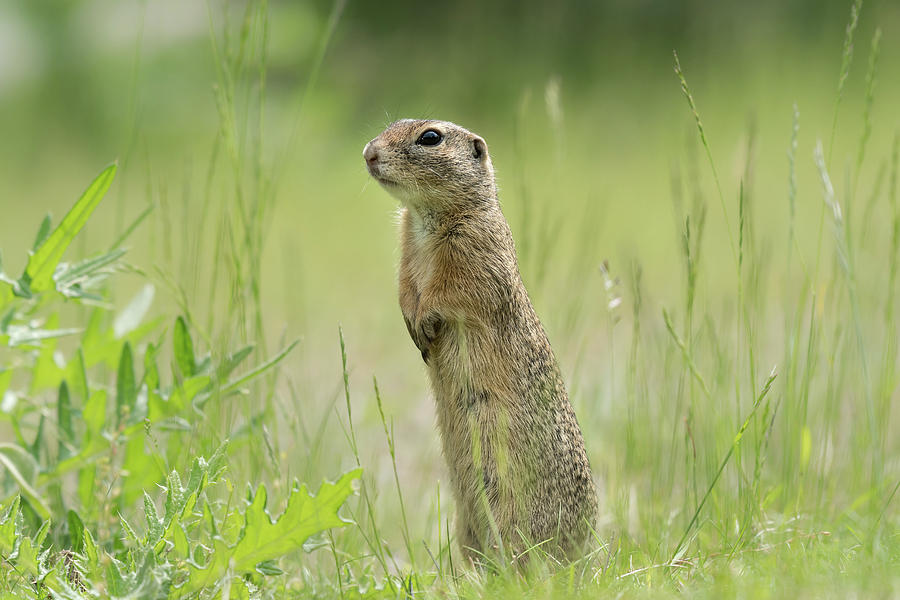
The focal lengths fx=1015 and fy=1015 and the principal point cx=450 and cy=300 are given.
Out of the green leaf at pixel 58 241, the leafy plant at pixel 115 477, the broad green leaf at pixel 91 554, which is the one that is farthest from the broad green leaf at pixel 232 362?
the broad green leaf at pixel 91 554

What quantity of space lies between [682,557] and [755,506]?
0.25 m

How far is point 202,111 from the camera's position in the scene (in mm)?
10820

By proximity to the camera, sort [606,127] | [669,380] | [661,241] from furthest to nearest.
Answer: [606,127], [661,241], [669,380]

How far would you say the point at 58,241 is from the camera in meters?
2.87

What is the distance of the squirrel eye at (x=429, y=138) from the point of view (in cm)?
310

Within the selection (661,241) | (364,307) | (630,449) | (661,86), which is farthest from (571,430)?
(661,86)

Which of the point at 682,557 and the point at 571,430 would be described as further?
the point at 571,430

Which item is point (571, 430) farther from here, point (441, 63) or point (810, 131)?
point (441, 63)

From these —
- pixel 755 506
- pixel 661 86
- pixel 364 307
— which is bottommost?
pixel 364 307

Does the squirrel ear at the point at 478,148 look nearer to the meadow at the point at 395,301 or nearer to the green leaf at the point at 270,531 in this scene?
the meadow at the point at 395,301

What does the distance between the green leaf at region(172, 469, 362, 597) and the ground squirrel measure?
604 mm

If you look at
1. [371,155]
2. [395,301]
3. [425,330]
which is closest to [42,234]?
[371,155]

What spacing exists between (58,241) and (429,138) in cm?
112

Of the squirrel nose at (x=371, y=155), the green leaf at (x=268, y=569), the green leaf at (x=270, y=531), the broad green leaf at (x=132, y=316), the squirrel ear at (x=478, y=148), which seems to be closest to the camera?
the green leaf at (x=270, y=531)
